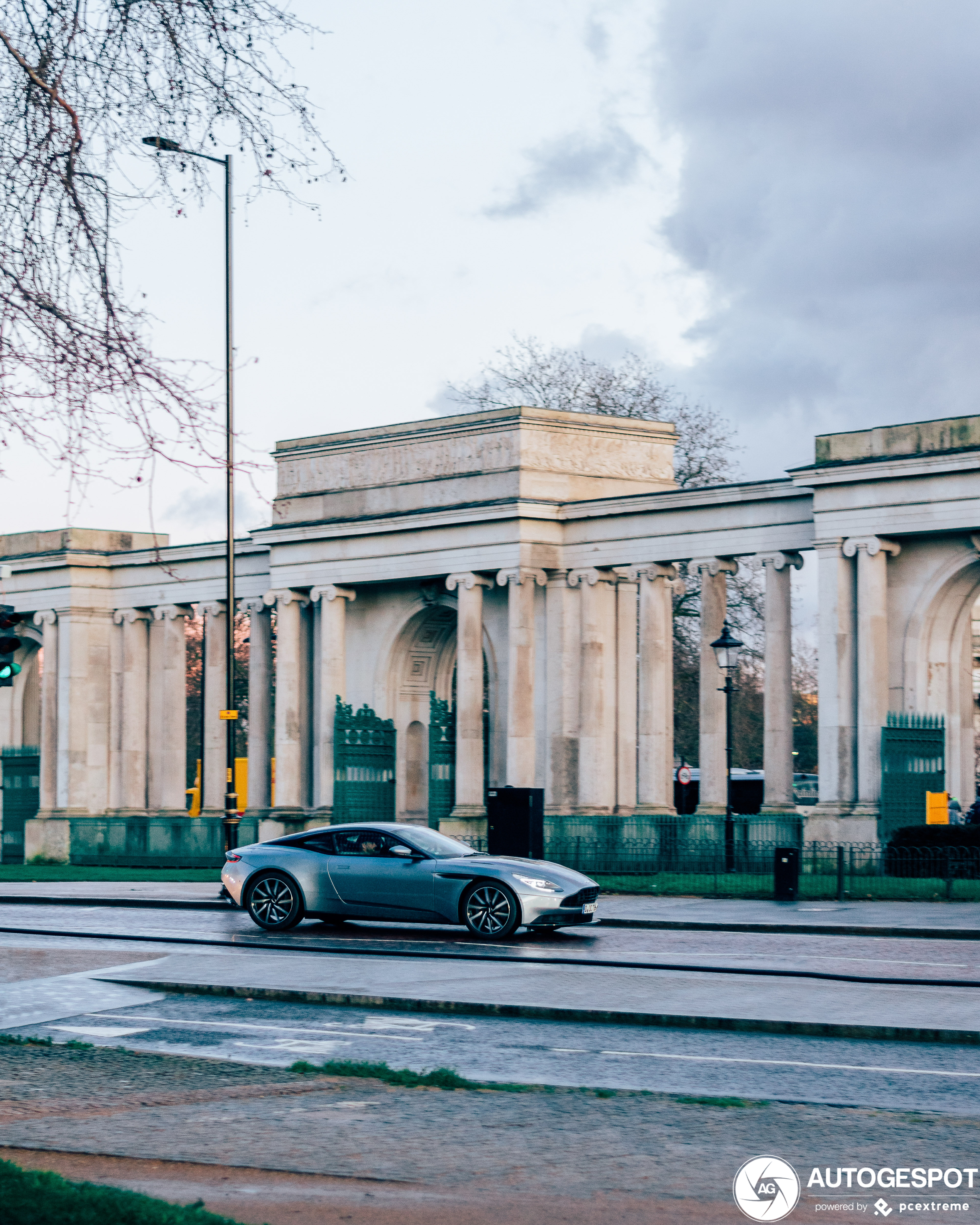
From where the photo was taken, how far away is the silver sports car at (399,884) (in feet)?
65.6

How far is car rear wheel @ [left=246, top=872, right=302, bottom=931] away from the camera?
21.1 meters

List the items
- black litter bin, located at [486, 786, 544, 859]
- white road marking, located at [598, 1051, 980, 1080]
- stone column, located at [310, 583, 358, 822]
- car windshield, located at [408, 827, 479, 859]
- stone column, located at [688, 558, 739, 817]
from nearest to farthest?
white road marking, located at [598, 1051, 980, 1080] < car windshield, located at [408, 827, 479, 859] < black litter bin, located at [486, 786, 544, 859] < stone column, located at [688, 558, 739, 817] < stone column, located at [310, 583, 358, 822]

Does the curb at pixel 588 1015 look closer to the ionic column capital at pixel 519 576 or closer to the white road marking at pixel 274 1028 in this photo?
the white road marking at pixel 274 1028

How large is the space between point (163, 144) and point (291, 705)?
35690 mm

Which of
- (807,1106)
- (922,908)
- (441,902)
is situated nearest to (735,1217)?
(807,1106)

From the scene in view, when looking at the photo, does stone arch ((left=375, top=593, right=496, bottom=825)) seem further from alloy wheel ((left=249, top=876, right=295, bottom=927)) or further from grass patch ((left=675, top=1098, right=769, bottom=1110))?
grass patch ((left=675, top=1098, right=769, bottom=1110))

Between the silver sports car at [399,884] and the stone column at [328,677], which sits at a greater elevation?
the stone column at [328,677]

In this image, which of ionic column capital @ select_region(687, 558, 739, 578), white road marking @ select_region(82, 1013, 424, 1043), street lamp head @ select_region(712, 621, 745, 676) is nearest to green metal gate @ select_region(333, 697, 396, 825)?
ionic column capital @ select_region(687, 558, 739, 578)

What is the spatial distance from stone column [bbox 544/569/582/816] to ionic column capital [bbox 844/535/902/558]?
794 centimetres

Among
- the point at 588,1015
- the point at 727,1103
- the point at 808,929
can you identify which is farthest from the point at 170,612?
the point at 727,1103

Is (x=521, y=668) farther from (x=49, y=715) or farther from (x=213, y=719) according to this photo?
(x=49, y=715)

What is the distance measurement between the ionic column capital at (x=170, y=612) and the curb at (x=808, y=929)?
28313mm

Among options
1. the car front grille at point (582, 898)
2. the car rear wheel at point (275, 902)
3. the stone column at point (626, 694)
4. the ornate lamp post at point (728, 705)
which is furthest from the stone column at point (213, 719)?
the car front grille at point (582, 898)

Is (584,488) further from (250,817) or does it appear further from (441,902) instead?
(441,902)
